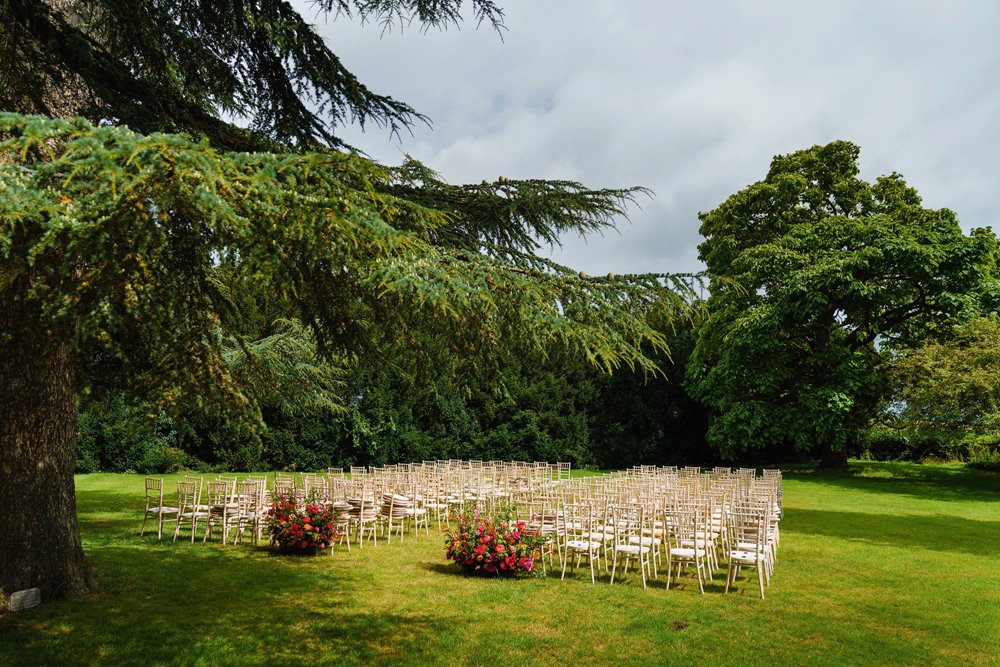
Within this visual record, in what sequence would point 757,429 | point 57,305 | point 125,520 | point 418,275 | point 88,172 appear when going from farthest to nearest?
point 757,429 → point 125,520 → point 418,275 → point 57,305 → point 88,172

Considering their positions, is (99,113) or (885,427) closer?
(99,113)

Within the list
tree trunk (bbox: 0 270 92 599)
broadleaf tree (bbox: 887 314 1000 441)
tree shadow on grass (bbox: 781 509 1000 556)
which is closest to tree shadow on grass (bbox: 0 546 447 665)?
tree trunk (bbox: 0 270 92 599)

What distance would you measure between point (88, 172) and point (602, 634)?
5467 mm

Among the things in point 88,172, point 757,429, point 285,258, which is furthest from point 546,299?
point 757,429

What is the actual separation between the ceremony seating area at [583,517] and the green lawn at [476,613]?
42 centimetres

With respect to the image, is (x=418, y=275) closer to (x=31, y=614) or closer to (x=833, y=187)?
(x=31, y=614)

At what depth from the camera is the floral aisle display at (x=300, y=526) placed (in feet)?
32.2

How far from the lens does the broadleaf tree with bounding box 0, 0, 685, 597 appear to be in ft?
10.9

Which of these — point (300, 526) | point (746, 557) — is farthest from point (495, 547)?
point (300, 526)

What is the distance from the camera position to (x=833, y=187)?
24422mm

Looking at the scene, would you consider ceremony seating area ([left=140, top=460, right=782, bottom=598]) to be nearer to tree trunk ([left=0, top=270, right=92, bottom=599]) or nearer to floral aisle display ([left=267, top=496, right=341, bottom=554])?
floral aisle display ([left=267, top=496, right=341, bottom=554])

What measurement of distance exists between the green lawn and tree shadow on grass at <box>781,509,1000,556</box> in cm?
65

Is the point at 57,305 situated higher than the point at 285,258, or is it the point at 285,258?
the point at 285,258

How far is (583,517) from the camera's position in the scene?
948 cm
